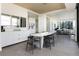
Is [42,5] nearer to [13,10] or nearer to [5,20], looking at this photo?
[13,10]

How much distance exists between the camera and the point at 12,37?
22.4ft

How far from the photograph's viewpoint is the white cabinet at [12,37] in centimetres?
606

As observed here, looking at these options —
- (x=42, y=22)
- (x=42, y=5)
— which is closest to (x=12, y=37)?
(x=42, y=5)

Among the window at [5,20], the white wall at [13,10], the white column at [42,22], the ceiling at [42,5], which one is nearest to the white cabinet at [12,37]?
the window at [5,20]

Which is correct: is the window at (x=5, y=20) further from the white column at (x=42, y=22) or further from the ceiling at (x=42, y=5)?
the white column at (x=42, y=22)

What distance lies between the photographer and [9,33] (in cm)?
648

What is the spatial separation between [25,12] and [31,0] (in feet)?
18.9

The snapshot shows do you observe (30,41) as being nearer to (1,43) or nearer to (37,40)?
(37,40)

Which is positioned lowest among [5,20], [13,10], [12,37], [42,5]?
[12,37]

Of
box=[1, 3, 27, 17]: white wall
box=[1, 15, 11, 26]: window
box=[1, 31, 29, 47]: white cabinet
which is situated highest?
box=[1, 3, 27, 17]: white wall

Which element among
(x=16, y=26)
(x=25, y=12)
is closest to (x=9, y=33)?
(x=16, y=26)

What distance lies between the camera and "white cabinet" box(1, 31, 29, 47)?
606cm

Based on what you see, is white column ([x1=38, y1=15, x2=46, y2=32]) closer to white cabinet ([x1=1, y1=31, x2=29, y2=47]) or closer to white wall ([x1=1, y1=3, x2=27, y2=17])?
white wall ([x1=1, y1=3, x2=27, y2=17])

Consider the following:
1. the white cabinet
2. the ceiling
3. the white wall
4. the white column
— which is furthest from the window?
the white column
